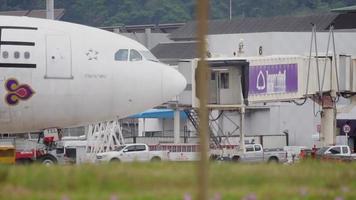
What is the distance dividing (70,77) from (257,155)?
2610cm

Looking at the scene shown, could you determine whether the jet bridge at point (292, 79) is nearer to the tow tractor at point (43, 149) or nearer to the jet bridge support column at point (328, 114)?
the jet bridge support column at point (328, 114)

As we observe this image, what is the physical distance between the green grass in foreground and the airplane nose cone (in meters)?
16.8

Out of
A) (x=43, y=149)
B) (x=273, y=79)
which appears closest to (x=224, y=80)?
(x=273, y=79)

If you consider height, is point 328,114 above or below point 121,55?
below

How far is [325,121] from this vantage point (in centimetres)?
Result: 5428

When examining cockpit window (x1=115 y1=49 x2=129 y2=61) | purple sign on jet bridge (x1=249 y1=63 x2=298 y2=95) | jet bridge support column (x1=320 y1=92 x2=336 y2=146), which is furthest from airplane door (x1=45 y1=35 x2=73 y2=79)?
jet bridge support column (x1=320 y1=92 x2=336 y2=146)

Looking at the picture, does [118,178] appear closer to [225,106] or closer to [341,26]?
[225,106]

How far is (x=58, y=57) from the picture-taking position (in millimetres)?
33469

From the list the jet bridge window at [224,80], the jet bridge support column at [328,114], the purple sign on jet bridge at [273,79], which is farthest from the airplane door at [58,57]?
Answer: the jet bridge support column at [328,114]

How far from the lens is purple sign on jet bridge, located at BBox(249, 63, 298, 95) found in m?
53.9

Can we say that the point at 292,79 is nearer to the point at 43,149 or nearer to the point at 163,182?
the point at 43,149

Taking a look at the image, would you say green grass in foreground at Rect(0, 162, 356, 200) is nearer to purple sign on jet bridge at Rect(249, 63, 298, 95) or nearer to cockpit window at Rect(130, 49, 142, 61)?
cockpit window at Rect(130, 49, 142, 61)

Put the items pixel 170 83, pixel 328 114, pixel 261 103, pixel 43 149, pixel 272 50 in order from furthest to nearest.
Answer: pixel 272 50 → pixel 261 103 → pixel 328 114 → pixel 43 149 → pixel 170 83

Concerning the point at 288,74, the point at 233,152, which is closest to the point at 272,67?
the point at 288,74
